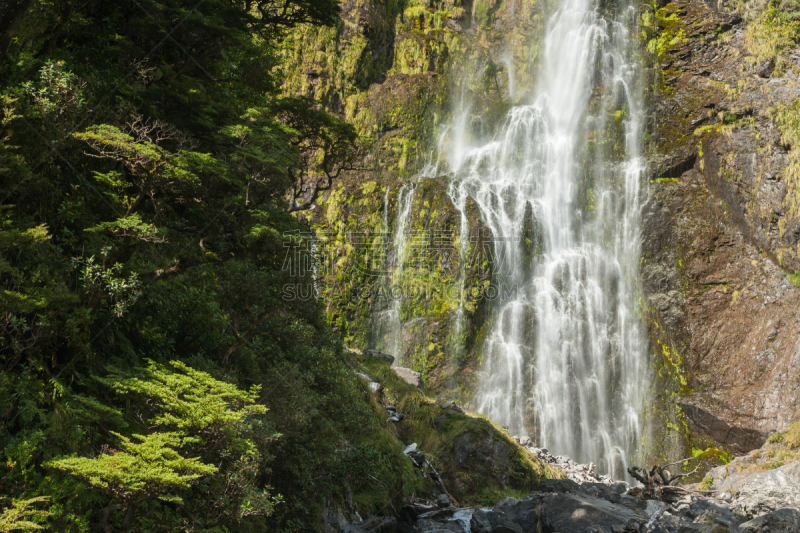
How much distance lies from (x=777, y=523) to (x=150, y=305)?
39.0 feet

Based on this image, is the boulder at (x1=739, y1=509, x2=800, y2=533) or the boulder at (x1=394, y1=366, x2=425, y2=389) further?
the boulder at (x1=394, y1=366, x2=425, y2=389)

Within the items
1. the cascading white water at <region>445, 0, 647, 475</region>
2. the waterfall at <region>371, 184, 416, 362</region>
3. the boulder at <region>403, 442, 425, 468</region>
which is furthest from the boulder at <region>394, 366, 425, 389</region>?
the waterfall at <region>371, 184, 416, 362</region>

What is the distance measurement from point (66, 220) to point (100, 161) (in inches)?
47.7

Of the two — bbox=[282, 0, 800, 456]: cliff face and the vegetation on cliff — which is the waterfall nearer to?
bbox=[282, 0, 800, 456]: cliff face

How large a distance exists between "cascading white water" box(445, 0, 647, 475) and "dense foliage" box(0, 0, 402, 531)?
45.3 ft

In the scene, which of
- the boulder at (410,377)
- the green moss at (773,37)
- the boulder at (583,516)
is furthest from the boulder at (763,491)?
the green moss at (773,37)

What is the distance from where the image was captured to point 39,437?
561 centimetres

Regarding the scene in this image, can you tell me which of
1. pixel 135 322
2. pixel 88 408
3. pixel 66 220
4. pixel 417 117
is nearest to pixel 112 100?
pixel 66 220

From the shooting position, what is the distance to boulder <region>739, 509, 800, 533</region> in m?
10.4

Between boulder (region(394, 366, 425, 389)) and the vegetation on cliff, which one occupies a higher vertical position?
the vegetation on cliff

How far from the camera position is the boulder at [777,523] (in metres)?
10.4

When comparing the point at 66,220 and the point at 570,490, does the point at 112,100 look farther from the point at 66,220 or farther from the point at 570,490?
the point at 570,490

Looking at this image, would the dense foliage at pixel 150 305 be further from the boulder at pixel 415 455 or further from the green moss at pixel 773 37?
the green moss at pixel 773 37

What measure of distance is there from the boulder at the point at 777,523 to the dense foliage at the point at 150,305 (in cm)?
707
